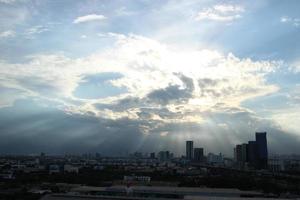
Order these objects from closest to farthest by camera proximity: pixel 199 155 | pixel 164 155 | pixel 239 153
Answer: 1. pixel 239 153
2. pixel 199 155
3. pixel 164 155

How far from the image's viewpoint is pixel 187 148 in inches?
4931

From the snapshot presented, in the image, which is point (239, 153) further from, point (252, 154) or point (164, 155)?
point (164, 155)

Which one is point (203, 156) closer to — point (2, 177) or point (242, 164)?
point (242, 164)

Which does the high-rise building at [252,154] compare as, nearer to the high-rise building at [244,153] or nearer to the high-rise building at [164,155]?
the high-rise building at [244,153]

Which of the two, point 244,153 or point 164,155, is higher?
point 164,155

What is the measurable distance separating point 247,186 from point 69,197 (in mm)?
22387

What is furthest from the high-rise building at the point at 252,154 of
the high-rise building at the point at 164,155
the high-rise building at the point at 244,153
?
the high-rise building at the point at 164,155

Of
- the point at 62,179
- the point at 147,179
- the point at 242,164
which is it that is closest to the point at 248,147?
the point at 242,164

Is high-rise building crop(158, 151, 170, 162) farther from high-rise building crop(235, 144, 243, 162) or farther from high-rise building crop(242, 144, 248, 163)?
high-rise building crop(242, 144, 248, 163)

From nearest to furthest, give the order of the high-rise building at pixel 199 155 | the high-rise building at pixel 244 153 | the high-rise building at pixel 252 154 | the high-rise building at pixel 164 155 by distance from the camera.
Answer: the high-rise building at pixel 252 154, the high-rise building at pixel 244 153, the high-rise building at pixel 199 155, the high-rise building at pixel 164 155

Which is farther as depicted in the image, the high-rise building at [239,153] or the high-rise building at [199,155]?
the high-rise building at [199,155]

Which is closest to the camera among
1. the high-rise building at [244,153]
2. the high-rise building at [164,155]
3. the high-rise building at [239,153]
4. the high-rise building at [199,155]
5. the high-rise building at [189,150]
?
the high-rise building at [244,153]

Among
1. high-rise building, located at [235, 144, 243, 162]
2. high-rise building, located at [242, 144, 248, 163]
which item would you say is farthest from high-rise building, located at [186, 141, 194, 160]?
high-rise building, located at [242, 144, 248, 163]

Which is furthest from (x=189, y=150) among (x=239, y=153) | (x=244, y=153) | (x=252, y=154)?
(x=252, y=154)
